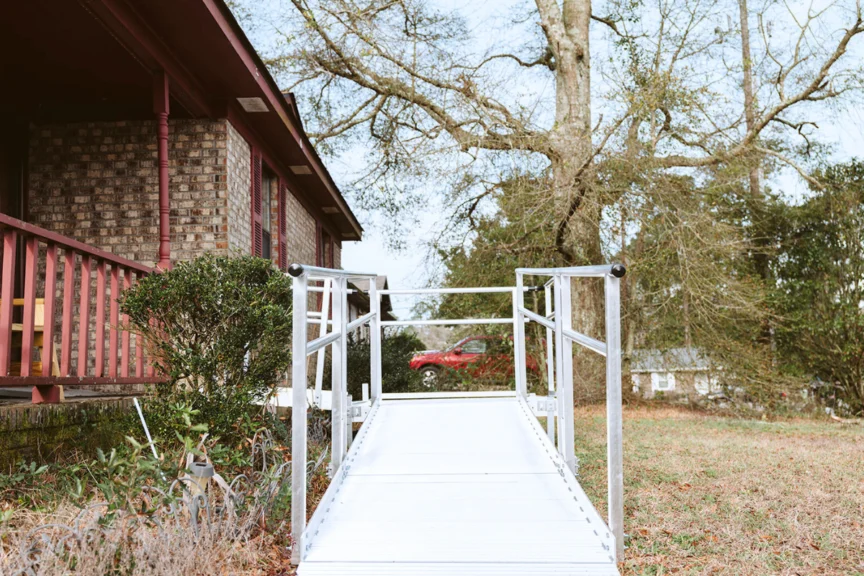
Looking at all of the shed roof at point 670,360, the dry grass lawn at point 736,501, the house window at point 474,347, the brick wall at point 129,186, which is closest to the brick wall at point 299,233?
the house window at point 474,347

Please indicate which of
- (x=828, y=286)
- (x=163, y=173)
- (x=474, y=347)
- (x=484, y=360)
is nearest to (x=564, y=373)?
(x=163, y=173)

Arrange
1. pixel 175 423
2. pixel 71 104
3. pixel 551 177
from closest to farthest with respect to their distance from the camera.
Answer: pixel 175 423 < pixel 71 104 < pixel 551 177

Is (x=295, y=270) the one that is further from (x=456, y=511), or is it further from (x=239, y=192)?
(x=239, y=192)

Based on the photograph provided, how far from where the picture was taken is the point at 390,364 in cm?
1034

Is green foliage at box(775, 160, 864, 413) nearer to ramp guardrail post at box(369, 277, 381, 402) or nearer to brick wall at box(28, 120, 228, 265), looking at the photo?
ramp guardrail post at box(369, 277, 381, 402)

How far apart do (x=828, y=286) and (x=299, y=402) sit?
13.0 meters

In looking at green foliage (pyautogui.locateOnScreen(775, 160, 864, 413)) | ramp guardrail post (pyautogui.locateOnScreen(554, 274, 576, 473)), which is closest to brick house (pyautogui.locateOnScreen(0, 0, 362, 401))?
ramp guardrail post (pyautogui.locateOnScreen(554, 274, 576, 473))

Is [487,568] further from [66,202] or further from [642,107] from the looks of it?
[642,107]

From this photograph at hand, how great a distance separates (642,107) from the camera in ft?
35.8

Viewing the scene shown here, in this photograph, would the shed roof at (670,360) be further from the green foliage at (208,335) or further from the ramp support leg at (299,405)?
the ramp support leg at (299,405)

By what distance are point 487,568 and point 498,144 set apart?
9.73 meters

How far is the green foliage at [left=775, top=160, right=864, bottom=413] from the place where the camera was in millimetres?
13219

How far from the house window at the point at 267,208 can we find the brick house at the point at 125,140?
0.82 m

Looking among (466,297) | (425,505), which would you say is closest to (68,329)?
(425,505)
